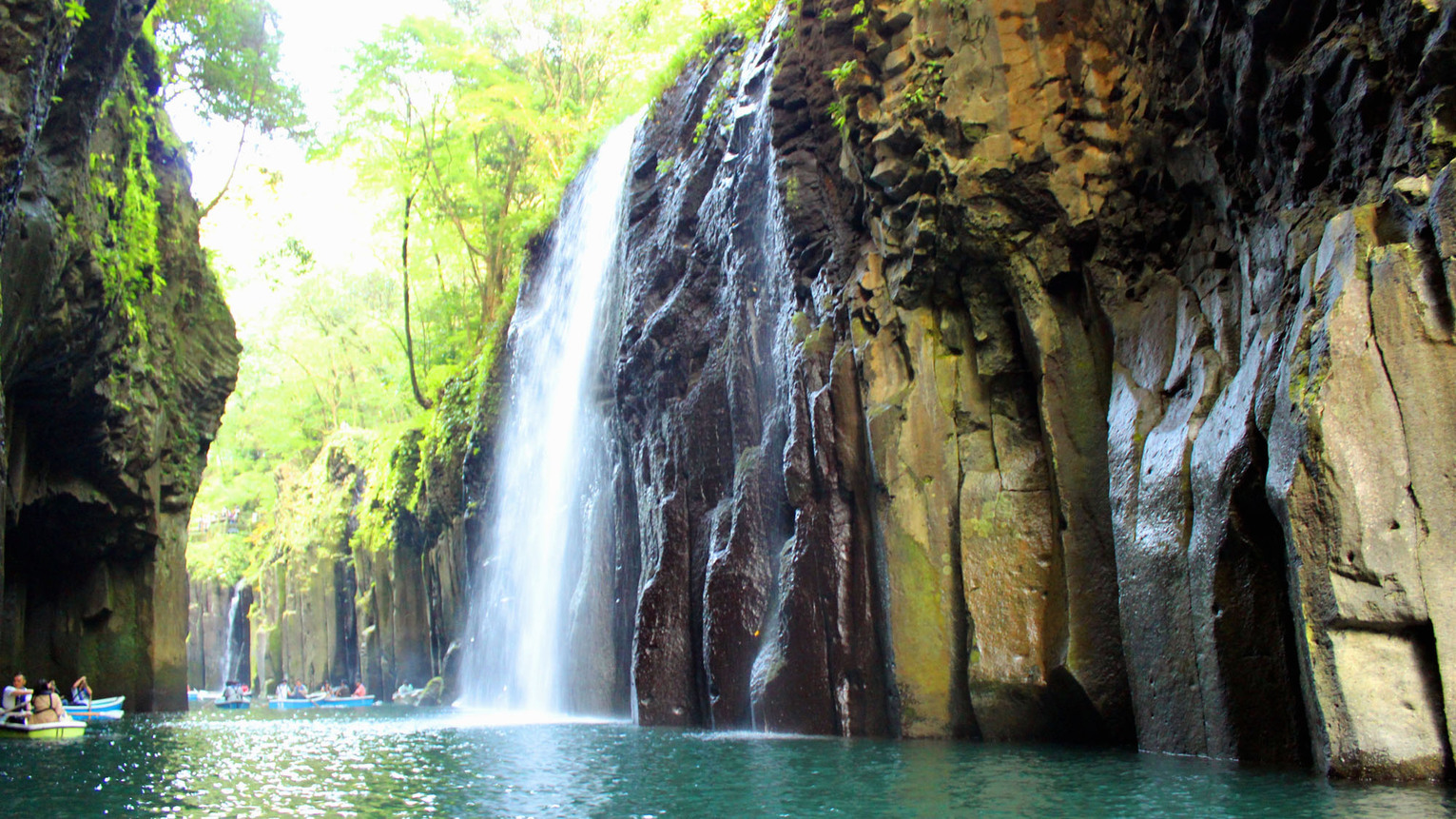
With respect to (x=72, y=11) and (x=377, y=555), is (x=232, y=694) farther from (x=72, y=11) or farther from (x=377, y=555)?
(x=72, y=11)

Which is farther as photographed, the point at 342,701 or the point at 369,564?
the point at 369,564

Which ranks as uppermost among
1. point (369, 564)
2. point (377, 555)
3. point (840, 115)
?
point (840, 115)

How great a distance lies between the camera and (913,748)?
9867mm

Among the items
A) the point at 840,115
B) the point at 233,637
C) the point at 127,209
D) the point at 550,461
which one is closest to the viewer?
the point at 840,115

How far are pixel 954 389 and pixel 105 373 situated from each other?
1478 centimetres

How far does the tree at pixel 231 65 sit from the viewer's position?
23.3 metres

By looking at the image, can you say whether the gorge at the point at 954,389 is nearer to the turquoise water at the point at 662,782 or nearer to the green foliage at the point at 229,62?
the turquoise water at the point at 662,782

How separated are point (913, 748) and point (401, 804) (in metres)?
4.91

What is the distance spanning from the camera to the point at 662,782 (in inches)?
318

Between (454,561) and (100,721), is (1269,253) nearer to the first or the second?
(100,721)

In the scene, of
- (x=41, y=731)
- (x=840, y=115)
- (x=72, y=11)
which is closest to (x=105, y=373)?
(x=41, y=731)

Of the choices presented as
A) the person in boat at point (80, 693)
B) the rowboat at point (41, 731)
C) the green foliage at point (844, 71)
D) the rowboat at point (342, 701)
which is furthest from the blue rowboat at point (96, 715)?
the green foliage at point (844, 71)

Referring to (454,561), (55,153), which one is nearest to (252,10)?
(55,153)

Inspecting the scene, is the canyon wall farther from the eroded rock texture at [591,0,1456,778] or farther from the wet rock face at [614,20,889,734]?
the eroded rock texture at [591,0,1456,778]
